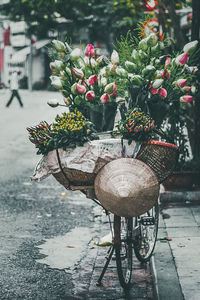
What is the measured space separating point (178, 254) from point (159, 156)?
4.61 feet

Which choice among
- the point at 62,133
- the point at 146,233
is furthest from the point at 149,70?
the point at 146,233

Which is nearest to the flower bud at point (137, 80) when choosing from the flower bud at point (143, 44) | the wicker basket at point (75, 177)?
the flower bud at point (143, 44)

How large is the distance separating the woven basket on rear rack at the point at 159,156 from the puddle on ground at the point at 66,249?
1.53 m

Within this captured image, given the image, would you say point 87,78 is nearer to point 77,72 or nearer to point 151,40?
point 77,72

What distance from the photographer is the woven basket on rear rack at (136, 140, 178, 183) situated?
394cm

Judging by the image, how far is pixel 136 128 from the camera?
3.87 meters

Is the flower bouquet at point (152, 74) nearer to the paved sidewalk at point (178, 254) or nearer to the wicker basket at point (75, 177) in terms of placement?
the wicker basket at point (75, 177)

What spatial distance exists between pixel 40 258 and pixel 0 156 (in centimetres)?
632

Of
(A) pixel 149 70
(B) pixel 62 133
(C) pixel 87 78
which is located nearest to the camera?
(B) pixel 62 133

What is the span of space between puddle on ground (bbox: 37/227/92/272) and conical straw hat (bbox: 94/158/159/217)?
1507 mm

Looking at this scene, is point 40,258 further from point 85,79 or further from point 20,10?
point 20,10

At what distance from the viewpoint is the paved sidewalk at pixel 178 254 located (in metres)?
4.09

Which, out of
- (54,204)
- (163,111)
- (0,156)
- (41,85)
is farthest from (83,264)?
(41,85)

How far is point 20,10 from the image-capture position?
35531 mm
